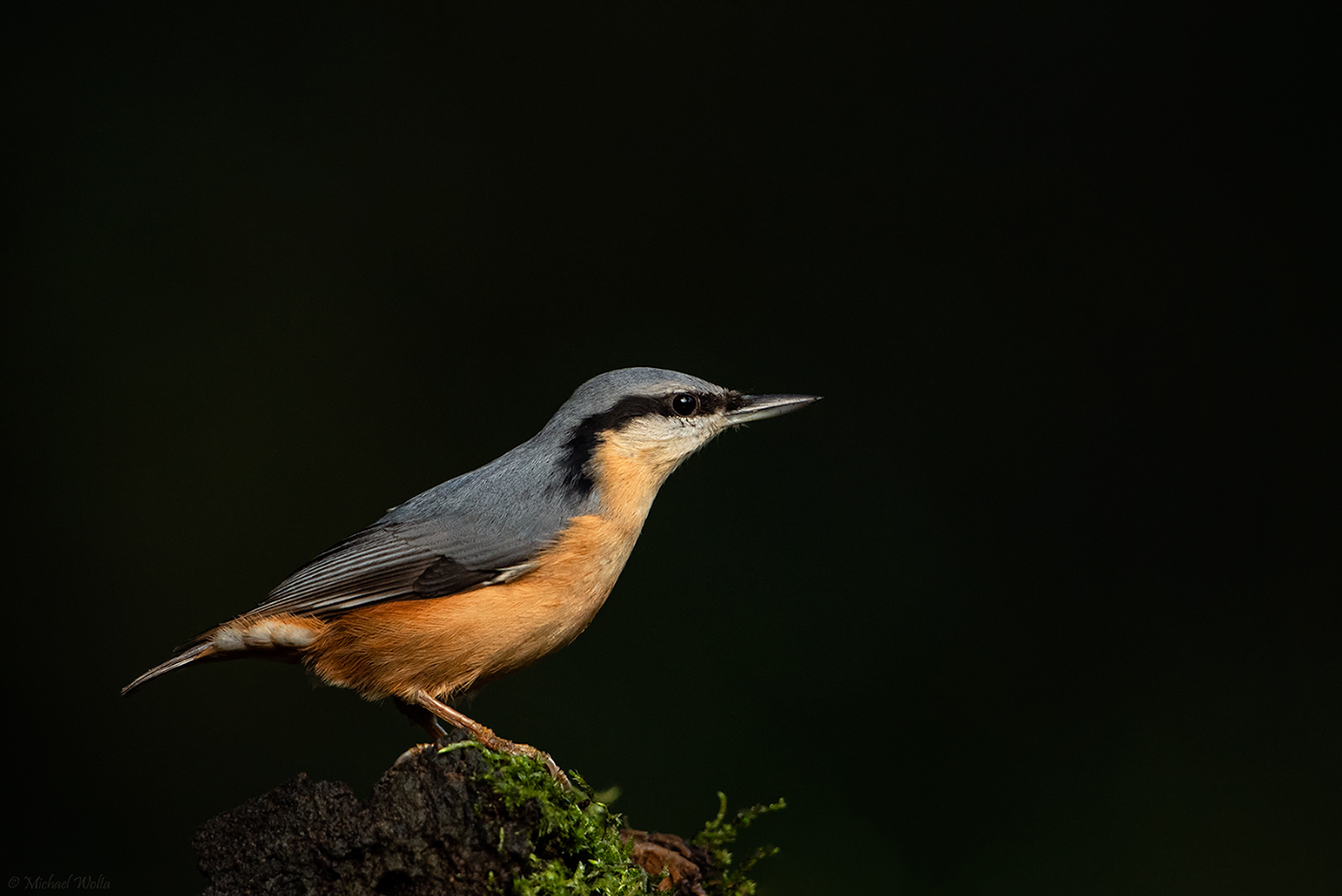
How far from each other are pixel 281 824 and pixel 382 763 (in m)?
1.85

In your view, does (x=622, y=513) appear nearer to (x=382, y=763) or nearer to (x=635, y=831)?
(x=635, y=831)

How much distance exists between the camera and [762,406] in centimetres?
230

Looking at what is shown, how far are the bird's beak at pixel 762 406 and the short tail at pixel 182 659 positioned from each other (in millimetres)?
1088

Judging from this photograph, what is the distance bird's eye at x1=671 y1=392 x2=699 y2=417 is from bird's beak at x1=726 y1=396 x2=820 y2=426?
0.27ft

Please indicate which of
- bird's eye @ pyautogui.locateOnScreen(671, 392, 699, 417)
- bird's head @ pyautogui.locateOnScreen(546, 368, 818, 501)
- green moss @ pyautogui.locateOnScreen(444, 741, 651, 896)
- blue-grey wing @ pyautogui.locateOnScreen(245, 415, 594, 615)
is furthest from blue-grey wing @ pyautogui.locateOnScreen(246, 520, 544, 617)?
green moss @ pyautogui.locateOnScreen(444, 741, 651, 896)

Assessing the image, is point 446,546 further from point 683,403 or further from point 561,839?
point 561,839

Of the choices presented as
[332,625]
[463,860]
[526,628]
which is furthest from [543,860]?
[332,625]

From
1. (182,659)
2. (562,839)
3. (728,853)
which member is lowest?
(728,853)

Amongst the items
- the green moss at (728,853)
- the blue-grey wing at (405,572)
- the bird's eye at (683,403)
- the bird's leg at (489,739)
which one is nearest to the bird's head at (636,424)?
the bird's eye at (683,403)

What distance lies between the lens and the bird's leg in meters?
1.70

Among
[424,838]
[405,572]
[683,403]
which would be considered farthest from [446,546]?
[424,838]

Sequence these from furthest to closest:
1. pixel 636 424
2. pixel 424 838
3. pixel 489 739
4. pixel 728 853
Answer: pixel 636 424 < pixel 728 853 < pixel 489 739 < pixel 424 838

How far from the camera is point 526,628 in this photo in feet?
6.49

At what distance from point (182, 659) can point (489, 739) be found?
0.62 meters
